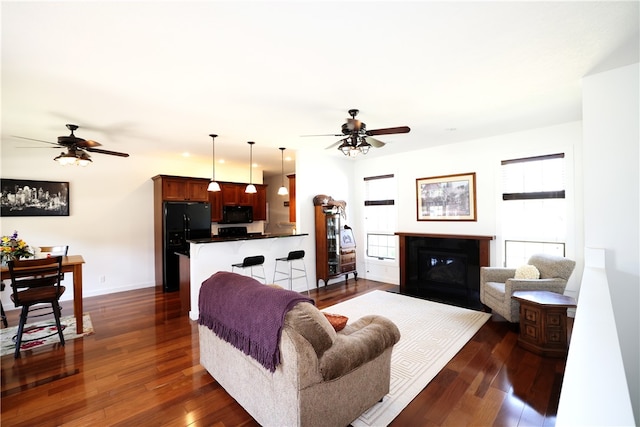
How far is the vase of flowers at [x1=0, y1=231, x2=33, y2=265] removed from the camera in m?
3.15

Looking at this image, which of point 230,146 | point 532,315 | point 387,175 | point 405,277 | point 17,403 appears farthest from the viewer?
point 387,175

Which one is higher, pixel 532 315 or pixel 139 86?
pixel 139 86

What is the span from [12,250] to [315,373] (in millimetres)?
3777

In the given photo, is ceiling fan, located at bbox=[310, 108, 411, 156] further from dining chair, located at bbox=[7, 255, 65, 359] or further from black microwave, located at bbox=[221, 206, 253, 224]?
black microwave, located at bbox=[221, 206, 253, 224]

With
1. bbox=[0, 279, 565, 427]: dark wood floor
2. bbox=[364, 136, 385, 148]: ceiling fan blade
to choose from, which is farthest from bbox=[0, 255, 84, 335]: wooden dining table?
bbox=[364, 136, 385, 148]: ceiling fan blade

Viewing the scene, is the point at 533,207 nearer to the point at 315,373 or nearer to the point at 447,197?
the point at 447,197

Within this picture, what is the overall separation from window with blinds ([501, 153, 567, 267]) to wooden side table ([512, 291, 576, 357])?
1.54 m

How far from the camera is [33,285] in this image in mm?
3203

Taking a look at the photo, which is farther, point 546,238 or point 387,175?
point 387,175

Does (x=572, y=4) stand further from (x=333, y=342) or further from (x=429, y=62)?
(x=333, y=342)

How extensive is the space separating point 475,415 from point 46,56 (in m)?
4.17

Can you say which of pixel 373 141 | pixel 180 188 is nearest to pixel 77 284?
pixel 180 188

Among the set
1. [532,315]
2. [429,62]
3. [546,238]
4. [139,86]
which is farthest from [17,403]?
[546,238]

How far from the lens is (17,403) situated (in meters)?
2.30
